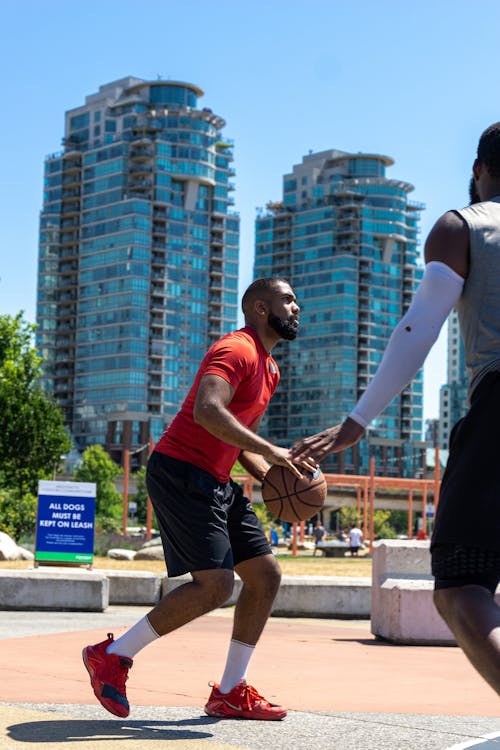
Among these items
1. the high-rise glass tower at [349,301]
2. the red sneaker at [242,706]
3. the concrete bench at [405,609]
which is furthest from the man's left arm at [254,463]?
the high-rise glass tower at [349,301]

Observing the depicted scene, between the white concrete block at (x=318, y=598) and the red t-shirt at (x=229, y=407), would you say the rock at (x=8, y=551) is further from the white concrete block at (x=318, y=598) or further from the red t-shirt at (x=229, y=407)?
the red t-shirt at (x=229, y=407)

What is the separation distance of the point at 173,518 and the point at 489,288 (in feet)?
7.09

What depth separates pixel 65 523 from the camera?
1320 centimetres

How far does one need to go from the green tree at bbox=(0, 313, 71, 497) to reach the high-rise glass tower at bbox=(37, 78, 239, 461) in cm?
9122

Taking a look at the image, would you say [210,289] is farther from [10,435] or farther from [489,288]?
[489,288]

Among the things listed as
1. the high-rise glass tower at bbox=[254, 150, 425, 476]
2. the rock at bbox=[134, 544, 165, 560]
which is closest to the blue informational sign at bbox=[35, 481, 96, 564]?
the rock at bbox=[134, 544, 165, 560]

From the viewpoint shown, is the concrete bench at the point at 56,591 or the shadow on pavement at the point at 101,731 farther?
the concrete bench at the point at 56,591

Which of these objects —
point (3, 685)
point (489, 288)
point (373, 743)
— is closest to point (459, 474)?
point (489, 288)

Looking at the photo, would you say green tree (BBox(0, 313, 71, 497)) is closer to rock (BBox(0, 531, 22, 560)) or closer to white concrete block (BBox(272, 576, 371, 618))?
rock (BBox(0, 531, 22, 560))

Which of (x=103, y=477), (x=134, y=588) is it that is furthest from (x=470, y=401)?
(x=103, y=477)

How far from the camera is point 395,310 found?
17100 cm

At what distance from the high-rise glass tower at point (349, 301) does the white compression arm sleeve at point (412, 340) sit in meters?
156

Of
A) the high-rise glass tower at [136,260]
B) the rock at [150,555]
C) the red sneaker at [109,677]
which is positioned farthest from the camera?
the high-rise glass tower at [136,260]

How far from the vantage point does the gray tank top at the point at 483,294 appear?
3.53 meters
